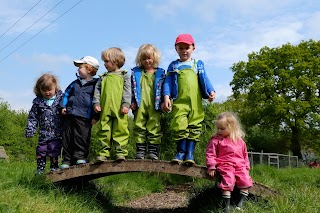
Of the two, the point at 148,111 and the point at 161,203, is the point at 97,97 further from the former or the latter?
the point at 161,203

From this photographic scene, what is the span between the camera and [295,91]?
1368 inches

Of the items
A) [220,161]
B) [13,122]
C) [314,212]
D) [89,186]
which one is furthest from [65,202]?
[13,122]

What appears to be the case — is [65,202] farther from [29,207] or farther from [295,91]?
[295,91]

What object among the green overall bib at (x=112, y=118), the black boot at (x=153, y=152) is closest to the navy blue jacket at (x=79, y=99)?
the green overall bib at (x=112, y=118)

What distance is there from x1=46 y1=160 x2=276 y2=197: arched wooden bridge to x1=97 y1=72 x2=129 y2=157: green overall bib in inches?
8.1

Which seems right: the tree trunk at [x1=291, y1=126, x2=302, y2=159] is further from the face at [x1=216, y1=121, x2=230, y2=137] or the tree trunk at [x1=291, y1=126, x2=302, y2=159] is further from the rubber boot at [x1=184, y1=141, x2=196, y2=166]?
the rubber boot at [x1=184, y1=141, x2=196, y2=166]

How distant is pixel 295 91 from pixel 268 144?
7223 mm

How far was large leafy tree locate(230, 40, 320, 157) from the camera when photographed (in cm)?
3347

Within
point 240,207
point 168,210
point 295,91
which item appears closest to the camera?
point 240,207

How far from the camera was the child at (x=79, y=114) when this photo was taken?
649cm

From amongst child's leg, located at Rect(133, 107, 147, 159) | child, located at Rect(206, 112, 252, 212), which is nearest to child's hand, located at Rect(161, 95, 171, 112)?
child's leg, located at Rect(133, 107, 147, 159)

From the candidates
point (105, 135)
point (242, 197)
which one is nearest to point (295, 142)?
point (242, 197)

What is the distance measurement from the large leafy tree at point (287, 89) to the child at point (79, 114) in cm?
2796

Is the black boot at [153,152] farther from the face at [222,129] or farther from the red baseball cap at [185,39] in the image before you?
the red baseball cap at [185,39]
